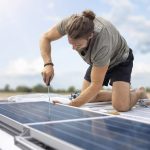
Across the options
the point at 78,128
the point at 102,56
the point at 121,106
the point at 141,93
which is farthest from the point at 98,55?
the point at 141,93

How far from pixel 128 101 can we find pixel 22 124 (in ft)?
9.82

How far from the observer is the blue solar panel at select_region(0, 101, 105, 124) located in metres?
3.48

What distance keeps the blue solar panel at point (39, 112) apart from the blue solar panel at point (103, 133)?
30 cm

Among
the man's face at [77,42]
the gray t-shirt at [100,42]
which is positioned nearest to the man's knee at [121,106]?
the gray t-shirt at [100,42]

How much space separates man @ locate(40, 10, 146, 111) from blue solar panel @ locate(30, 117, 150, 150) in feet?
4.11

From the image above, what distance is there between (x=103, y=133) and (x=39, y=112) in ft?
3.88

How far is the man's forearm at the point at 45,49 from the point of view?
5.06m

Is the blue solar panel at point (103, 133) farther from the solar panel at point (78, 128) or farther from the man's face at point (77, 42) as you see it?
the man's face at point (77, 42)

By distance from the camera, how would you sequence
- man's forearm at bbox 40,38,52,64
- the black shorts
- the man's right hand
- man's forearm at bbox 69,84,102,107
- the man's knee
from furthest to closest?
the black shorts → the man's knee → man's forearm at bbox 40,38,52,64 → man's forearm at bbox 69,84,102,107 → the man's right hand

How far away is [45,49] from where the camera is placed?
5.21 metres

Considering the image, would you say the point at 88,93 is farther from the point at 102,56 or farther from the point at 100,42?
the point at 100,42

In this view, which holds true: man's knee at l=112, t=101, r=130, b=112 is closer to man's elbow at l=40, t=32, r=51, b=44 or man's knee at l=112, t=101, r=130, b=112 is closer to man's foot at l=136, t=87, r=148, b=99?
man's foot at l=136, t=87, r=148, b=99

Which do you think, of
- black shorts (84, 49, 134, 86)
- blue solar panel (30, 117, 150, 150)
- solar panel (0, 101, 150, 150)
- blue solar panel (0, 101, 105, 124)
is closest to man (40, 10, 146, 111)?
black shorts (84, 49, 134, 86)

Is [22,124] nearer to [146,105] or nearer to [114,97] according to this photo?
[114,97]
